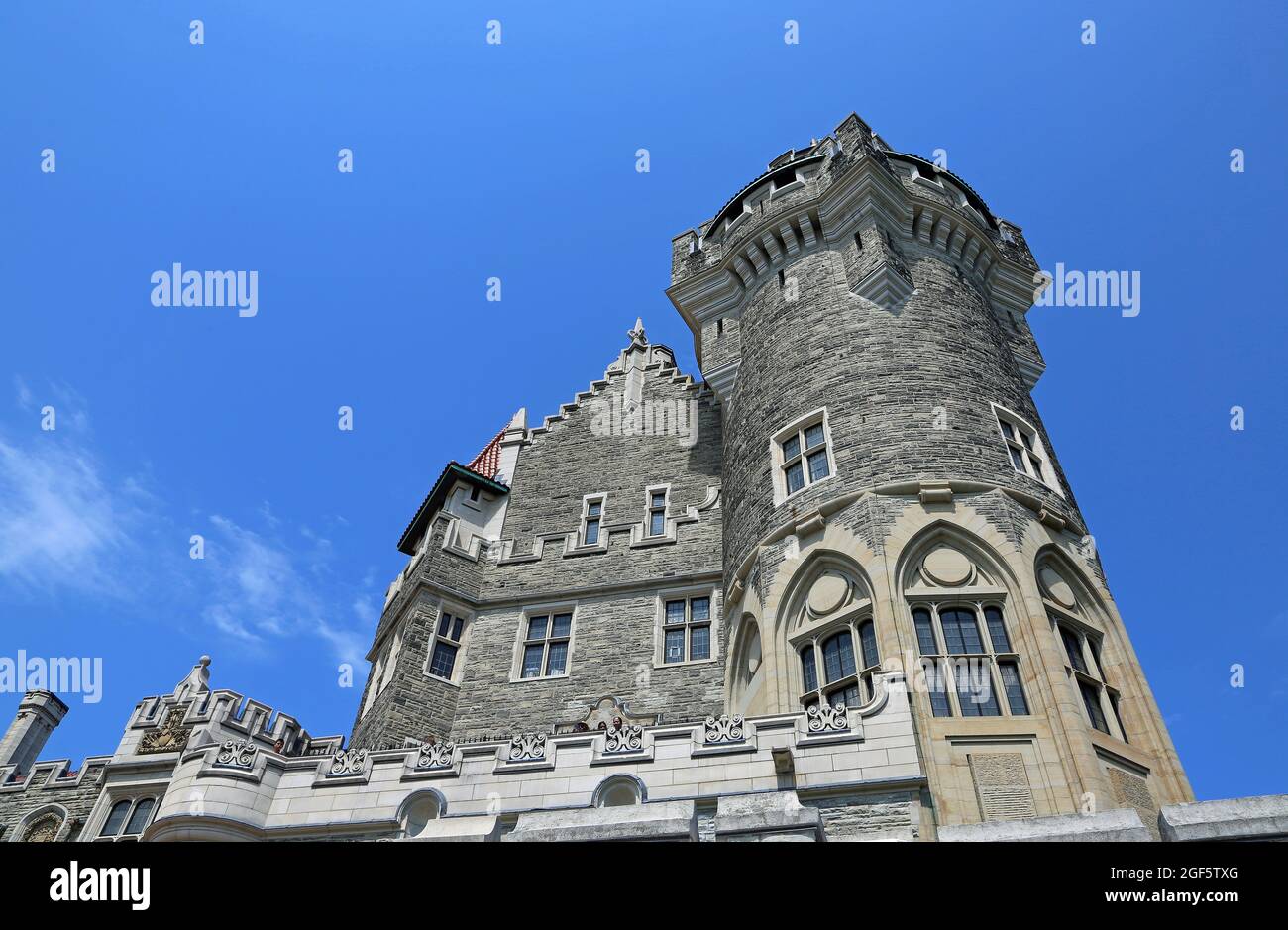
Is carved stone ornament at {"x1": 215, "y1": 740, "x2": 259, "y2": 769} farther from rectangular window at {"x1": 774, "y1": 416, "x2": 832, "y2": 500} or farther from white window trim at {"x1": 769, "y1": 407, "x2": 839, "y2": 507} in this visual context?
rectangular window at {"x1": 774, "y1": 416, "x2": 832, "y2": 500}

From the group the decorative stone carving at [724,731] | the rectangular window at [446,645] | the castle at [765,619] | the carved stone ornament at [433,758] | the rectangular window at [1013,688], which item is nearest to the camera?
the castle at [765,619]

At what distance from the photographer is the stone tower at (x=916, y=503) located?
42.5ft

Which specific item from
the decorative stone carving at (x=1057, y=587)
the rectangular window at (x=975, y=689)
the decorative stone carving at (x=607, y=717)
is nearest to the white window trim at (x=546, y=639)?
the decorative stone carving at (x=607, y=717)

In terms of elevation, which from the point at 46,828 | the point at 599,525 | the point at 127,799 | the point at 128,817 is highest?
the point at 599,525

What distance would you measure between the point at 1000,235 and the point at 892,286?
23.9 feet

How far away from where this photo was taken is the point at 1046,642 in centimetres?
1348

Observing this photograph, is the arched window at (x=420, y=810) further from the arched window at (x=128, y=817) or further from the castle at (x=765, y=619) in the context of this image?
the arched window at (x=128, y=817)

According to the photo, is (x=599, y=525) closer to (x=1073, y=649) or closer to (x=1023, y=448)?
(x=1023, y=448)

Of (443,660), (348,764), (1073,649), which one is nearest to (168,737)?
(443,660)

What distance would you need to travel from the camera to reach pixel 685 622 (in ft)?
67.6

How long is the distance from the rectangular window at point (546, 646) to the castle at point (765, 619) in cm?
7

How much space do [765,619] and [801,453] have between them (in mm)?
3866

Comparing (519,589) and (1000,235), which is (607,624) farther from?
(1000,235)
